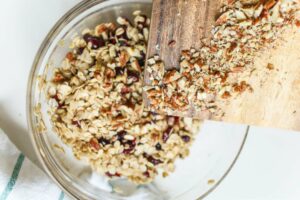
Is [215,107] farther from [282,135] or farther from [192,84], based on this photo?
[282,135]

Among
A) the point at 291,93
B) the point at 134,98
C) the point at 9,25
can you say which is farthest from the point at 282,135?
the point at 9,25

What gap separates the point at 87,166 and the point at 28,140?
0.54 ft

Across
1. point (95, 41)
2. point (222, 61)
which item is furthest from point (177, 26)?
point (95, 41)

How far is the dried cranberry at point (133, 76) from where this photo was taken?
3.70ft

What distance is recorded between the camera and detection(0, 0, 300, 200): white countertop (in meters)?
1.23

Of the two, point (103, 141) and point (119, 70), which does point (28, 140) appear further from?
point (119, 70)

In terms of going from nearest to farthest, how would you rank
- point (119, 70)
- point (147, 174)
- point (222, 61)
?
point (222, 61) < point (119, 70) < point (147, 174)

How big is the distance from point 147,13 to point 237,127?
370 millimetres

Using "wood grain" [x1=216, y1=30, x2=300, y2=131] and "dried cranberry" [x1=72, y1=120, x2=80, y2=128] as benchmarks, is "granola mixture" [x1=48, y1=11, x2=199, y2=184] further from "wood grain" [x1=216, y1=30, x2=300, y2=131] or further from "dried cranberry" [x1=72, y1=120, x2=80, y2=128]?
"wood grain" [x1=216, y1=30, x2=300, y2=131]

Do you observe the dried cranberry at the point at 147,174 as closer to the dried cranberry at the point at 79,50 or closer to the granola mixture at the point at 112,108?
the granola mixture at the point at 112,108

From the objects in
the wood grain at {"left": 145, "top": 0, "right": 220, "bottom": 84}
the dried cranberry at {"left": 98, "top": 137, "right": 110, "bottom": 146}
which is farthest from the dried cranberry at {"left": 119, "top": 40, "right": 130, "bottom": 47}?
the dried cranberry at {"left": 98, "top": 137, "right": 110, "bottom": 146}

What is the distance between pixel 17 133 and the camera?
4.14 ft

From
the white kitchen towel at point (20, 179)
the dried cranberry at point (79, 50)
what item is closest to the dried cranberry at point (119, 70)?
the dried cranberry at point (79, 50)

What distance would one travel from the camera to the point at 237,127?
1.27 meters
